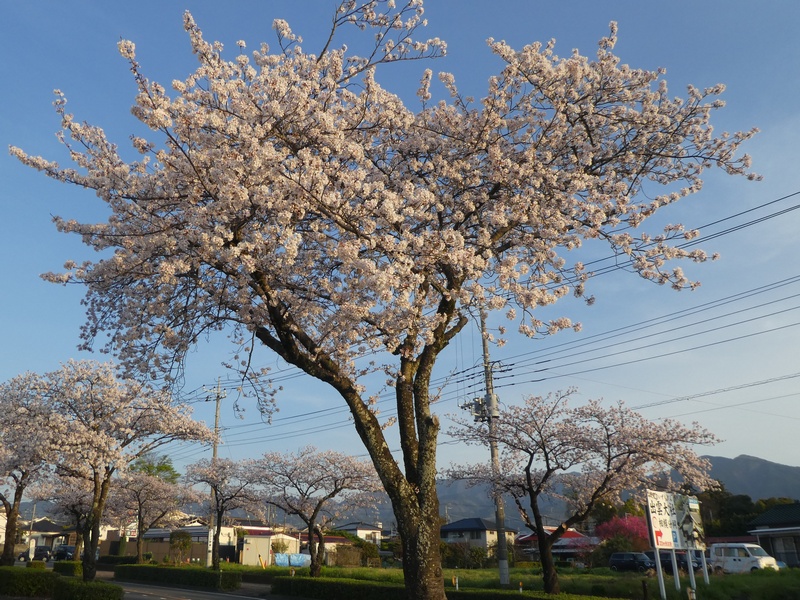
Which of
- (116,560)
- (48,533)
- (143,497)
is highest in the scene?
(143,497)

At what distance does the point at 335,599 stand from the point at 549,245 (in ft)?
58.2

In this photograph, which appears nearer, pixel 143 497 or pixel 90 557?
pixel 90 557

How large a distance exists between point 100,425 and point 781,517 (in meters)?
38.6

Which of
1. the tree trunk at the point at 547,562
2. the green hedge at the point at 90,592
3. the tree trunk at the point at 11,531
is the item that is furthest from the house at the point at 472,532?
the green hedge at the point at 90,592

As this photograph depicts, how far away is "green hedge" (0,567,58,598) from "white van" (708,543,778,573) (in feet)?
87.2

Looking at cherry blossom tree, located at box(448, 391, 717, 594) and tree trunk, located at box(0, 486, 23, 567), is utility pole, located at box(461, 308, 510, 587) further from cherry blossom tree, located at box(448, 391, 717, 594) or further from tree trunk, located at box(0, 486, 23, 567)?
tree trunk, located at box(0, 486, 23, 567)

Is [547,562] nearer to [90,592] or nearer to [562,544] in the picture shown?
[90,592]

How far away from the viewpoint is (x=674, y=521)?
1589 cm

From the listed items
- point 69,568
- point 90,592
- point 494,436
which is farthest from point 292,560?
point 90,592

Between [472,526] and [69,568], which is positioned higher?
[472,526]

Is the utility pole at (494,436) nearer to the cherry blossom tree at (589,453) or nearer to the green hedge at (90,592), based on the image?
the cherry blossom tree at (589,453)

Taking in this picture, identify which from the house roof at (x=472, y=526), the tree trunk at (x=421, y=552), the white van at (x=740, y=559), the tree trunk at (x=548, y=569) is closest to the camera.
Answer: the tree trunk at (x=421, y=552)

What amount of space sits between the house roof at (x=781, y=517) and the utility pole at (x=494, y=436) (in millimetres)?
23553

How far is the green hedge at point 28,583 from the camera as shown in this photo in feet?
61.7
